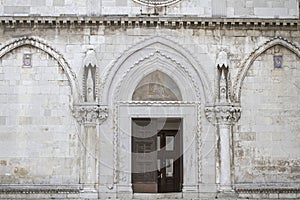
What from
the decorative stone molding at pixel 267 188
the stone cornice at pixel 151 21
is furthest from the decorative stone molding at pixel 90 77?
the decorative stone molding at pixel 267 188

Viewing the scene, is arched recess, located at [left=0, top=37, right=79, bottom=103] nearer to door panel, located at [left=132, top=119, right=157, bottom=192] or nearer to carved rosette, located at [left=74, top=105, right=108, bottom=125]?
carved rosette, located at [left=74, top=105, right=108, bottom=125]

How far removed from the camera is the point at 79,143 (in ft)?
53.2

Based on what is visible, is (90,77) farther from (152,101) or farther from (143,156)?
(143,156)

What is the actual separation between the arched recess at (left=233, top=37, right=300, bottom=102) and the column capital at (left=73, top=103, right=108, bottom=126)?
3.80 meters

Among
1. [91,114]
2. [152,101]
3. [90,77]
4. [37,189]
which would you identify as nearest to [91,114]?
[91,114]

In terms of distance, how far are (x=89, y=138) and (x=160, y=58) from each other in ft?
10.1

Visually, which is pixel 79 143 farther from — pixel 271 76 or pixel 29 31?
pixel 271 76

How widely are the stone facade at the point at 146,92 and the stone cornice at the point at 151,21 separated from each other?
31 millimetres

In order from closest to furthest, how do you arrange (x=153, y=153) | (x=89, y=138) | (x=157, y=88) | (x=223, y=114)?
(x=89, y=138) → (x=223, y=114) → (x=157, y=88) → (x=153, y=153)

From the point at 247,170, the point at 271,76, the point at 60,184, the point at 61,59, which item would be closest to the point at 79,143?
the point at 60,184

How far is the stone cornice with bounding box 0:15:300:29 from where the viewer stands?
53.9 ft

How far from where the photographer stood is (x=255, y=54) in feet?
55.0

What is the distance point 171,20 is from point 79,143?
4369 millimetres

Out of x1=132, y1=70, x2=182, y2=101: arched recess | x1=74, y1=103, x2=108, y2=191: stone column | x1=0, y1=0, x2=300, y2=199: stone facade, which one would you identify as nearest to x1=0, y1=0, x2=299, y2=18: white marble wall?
x1=0, y1=0, x2=300, y2=199: stone facade
